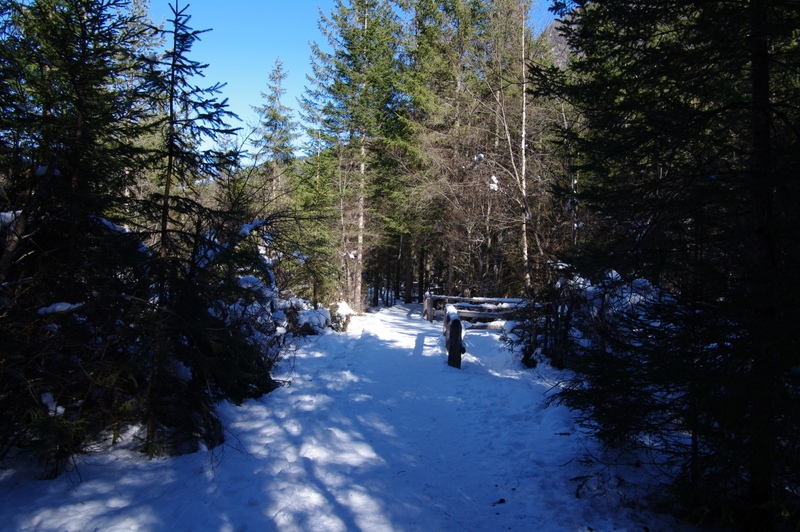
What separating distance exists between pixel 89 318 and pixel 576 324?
7952 mm

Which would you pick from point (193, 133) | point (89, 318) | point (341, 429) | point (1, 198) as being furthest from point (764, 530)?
point (1, 198)

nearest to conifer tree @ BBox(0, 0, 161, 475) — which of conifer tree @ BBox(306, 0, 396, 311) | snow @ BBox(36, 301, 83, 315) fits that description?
snow @ BBox(36, 301, 83, 315)

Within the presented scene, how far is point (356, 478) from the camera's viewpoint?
471cm

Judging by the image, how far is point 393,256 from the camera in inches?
1259

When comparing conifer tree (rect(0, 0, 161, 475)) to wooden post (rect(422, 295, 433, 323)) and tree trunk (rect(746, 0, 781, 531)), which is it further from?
wooden post (rect(422, 295, 433, 323))

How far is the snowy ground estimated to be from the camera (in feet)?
12.6

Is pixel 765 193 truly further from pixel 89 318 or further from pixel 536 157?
pixel 536 157

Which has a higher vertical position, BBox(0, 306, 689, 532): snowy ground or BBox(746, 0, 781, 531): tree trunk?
BBox(746, 0, 781, 531): tree trunk

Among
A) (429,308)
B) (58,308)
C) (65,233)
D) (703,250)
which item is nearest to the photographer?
(703,250)

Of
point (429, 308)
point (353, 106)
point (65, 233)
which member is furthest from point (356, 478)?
point (353, 106)

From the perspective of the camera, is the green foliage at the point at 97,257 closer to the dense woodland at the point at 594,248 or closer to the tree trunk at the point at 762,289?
the dense woodland at the point at 594,248

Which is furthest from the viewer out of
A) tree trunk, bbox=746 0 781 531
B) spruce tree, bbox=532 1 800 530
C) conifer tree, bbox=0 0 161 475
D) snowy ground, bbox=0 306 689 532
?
conifer tree, bbox=0 0 161 475

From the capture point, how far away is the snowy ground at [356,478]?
3.86m

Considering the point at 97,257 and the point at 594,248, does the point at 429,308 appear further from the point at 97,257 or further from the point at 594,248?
the point at 97,257
